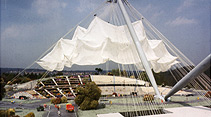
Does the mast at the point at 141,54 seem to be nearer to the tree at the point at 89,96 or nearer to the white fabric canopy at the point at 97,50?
the white fabric canopy at the point at 97,50

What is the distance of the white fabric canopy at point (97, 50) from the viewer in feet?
43.7

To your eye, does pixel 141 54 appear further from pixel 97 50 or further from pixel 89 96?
pixel 97 50

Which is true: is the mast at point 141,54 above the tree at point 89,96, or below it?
above

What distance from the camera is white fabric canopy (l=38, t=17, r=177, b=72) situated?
1331 cm

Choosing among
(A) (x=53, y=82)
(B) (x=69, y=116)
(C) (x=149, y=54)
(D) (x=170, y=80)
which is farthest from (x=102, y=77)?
(B) (x=69, y=116)

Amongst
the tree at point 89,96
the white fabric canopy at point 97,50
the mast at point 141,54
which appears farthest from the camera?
the white fabric canopy at point 97,50

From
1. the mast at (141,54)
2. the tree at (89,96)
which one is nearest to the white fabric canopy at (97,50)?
the mast at (141,54)

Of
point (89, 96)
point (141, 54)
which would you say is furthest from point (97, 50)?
point (141, 54)

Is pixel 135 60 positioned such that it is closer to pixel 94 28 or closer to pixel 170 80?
pixel 94 28

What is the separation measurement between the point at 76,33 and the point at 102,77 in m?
12.1

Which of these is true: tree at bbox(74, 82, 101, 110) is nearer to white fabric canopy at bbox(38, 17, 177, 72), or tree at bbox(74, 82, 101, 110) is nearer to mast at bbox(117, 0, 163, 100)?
white fabric canopy at bbox(38, 17, 177, 72)

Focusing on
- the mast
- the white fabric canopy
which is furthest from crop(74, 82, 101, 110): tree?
the mast

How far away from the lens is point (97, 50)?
13.7m

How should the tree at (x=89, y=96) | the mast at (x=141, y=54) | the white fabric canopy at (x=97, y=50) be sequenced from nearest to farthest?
the mast at (x=141, y=54) → the tree at (x=89, y=96) → the white fabric canopy at (x=97, y=50)
